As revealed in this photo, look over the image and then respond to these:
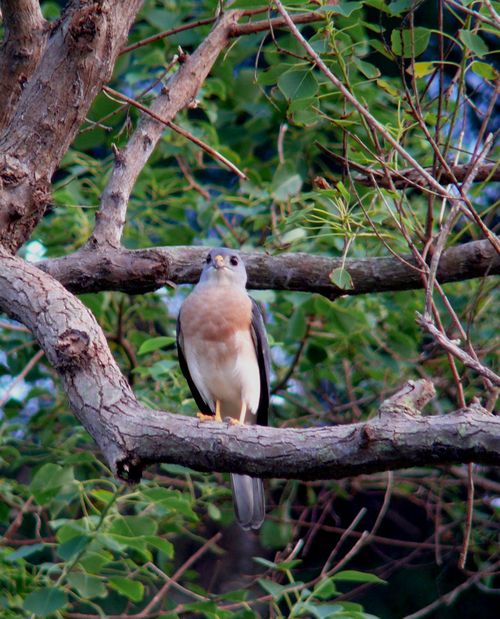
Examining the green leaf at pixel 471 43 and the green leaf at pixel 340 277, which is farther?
the green leaf at pixel 340 277

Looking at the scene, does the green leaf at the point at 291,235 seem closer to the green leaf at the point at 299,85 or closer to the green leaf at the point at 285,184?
the green leaf at the point at 285,184

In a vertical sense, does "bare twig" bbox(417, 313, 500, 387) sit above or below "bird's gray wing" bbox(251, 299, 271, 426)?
above

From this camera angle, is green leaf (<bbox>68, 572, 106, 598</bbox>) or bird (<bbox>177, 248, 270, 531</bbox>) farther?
bird (<bbox>177, 248, 270, 531</bbox>)

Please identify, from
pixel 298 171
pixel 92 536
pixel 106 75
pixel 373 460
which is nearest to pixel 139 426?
pixel 373 460

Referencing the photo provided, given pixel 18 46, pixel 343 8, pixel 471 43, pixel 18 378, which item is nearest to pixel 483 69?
pixel 471 43

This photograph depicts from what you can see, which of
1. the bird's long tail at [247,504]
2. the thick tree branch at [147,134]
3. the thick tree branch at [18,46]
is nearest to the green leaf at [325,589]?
the bird's long tail at [247,504]

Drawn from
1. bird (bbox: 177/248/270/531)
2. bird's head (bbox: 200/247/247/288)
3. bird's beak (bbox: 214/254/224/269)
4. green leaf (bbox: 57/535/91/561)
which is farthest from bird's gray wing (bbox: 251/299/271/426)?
green leaf (bbox: 57/535/91/561)

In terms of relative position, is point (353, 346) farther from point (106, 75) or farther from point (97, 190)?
point (106, 75)

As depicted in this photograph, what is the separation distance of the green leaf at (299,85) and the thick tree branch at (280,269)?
601 mm

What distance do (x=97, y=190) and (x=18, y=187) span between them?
1.76 metres

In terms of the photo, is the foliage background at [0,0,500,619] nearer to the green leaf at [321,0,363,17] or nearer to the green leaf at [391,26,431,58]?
the green leaf at [391,26,431,58]

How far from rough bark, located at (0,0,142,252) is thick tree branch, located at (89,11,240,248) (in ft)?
0.91

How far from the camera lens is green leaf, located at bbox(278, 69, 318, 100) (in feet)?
9.14

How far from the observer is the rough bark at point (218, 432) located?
1906mm
